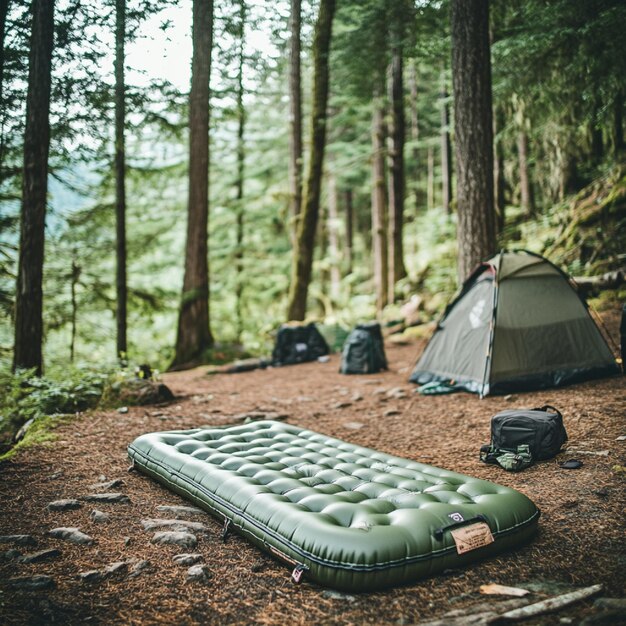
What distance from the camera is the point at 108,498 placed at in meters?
3.70

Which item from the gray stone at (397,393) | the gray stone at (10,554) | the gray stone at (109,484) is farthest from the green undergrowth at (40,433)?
the gray stone at (397,393)

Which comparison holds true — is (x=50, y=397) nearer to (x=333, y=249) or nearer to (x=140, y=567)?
(x=140, y=567)

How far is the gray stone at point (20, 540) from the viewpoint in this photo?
301 cm

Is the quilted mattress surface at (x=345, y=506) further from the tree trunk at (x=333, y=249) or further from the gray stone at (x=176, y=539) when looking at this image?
the tree trunk at (x=333, y=249)

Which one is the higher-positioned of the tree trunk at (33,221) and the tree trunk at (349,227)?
the tree trunk at (349,227)

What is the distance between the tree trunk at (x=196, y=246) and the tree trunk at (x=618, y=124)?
7154mm

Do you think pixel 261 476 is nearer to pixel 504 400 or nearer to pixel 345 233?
pixel 504 400

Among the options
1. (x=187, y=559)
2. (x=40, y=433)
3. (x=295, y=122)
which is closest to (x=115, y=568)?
(x=187, y=559)

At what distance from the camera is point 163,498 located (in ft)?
12.4

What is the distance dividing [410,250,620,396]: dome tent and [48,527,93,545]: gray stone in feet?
14.8

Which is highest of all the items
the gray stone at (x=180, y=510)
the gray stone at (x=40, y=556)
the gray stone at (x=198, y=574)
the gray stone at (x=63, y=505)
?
the gray stone at (x=63, y=505)

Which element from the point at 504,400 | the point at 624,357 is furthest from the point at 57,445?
the point at 624,357

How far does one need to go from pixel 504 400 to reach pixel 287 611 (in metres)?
4.17

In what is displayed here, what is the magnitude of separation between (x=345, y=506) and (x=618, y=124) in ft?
33.2
